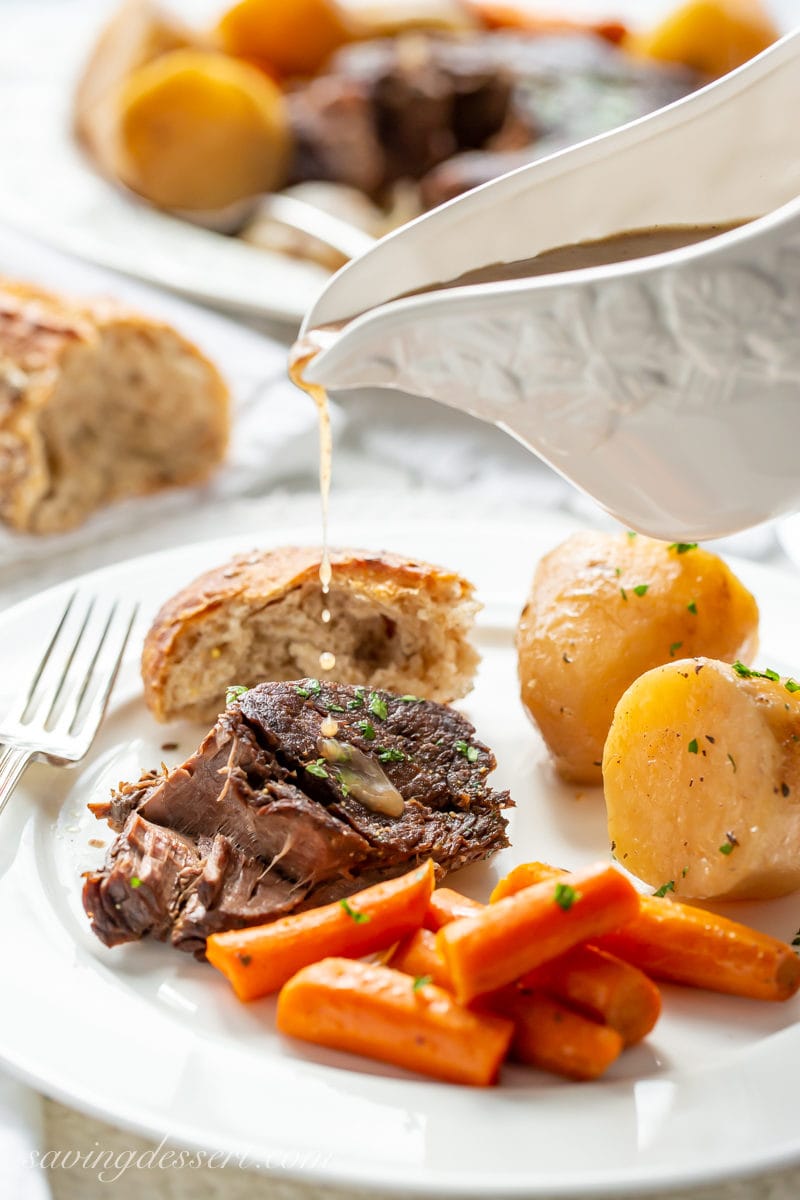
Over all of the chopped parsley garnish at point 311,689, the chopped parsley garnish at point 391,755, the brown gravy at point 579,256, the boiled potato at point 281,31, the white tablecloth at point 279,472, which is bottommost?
the white tablecloth at point 279,472

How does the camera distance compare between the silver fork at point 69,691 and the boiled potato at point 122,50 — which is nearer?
the silver fork at point 69,691

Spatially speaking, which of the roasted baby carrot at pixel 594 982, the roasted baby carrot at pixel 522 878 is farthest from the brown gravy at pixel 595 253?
the roasted baby carrot at pixel 594 982

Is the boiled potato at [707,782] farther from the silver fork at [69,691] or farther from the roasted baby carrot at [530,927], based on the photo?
the silver fork at [69,691]

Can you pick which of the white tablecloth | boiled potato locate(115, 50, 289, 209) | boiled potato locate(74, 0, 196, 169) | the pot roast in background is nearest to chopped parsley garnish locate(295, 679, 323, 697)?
the pot roast in background

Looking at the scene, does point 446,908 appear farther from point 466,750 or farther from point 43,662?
point 43,662

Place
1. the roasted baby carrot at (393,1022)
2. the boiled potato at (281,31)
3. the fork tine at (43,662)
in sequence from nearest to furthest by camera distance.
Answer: the roasted baby carrot at (393,1022) → the fork tine at (43,662) → the boiled potato at (281,31)
